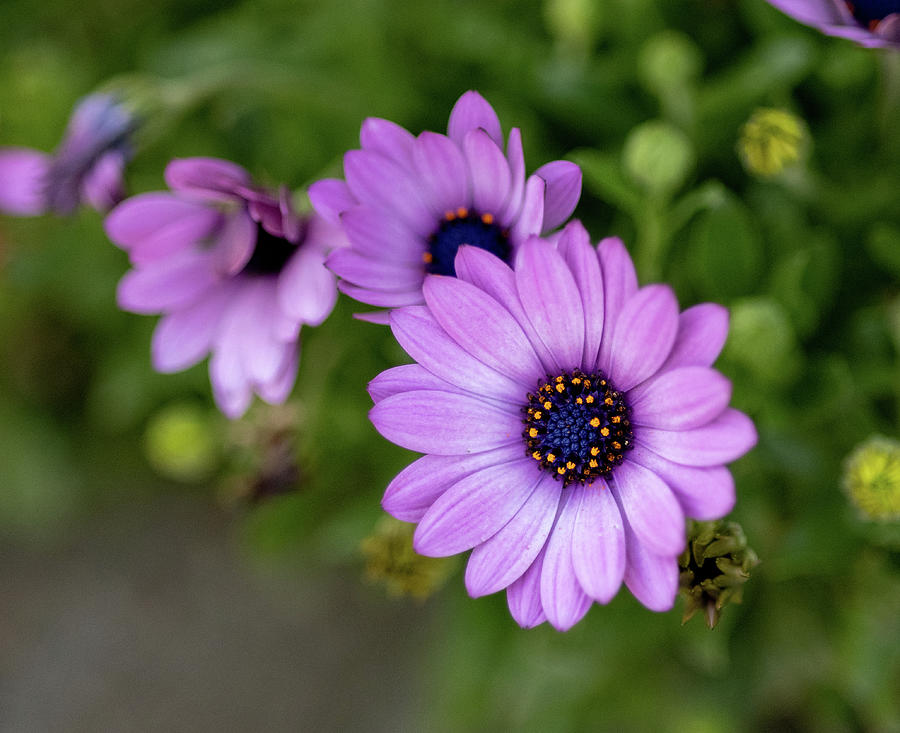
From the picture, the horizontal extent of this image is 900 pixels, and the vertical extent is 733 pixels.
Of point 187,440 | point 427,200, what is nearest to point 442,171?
point 427,200

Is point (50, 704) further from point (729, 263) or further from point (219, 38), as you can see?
point (729, 263)

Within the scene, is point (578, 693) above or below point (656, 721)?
above

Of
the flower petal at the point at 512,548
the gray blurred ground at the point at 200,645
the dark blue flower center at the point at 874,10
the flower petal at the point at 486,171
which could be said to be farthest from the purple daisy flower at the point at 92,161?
the gray blurred ground at the point at 200,645

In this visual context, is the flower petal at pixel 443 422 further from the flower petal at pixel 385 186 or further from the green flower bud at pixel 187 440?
the green flower bud at pixel 187 440

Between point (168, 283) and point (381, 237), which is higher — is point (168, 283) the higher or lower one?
the lower one

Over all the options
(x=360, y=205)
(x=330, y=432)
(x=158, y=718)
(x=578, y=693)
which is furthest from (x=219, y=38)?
(x=158, y=718)

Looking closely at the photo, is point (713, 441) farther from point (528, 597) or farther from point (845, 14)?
point (845, 14)
